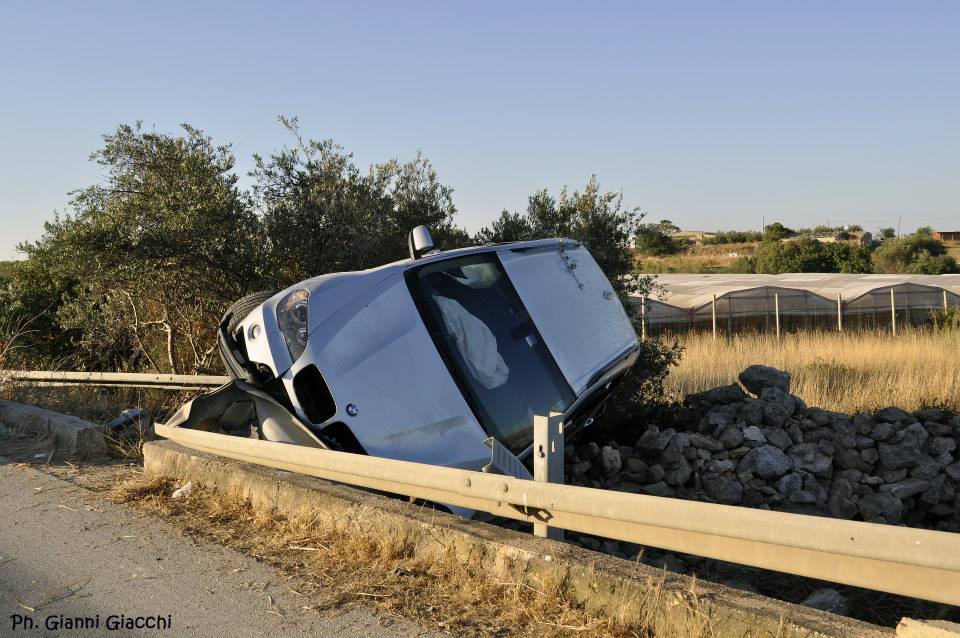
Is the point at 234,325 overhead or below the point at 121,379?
overhead

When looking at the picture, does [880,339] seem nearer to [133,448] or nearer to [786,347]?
[786,347]

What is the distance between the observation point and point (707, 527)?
3.22 metres

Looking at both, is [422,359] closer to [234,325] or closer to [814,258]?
[234,325]

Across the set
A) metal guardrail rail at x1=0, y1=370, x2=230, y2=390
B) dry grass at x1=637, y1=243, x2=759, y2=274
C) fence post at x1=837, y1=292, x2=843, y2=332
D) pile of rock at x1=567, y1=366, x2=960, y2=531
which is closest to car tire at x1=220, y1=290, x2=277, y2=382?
metal guardrail rail at x1=0, y1=370, x2=230, y2=390

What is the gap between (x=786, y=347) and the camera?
17453mm

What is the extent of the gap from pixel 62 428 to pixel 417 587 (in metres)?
5.11

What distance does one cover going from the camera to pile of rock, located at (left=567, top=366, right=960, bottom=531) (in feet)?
23.1

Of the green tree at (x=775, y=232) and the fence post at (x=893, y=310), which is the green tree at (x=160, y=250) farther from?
the green tree at (x=775, y=232)

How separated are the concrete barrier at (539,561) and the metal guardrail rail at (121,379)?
1.78 m

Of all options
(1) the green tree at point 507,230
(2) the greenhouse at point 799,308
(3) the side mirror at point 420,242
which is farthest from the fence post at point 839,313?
(3) the side mirror at point 420,242

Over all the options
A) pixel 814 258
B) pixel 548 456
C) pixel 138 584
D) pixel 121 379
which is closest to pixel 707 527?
pixel 548 456

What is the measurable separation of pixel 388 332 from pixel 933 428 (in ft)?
20.7

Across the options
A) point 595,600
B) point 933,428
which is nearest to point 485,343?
point 595,600

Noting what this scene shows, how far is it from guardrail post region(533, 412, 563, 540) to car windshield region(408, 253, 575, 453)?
103cm
